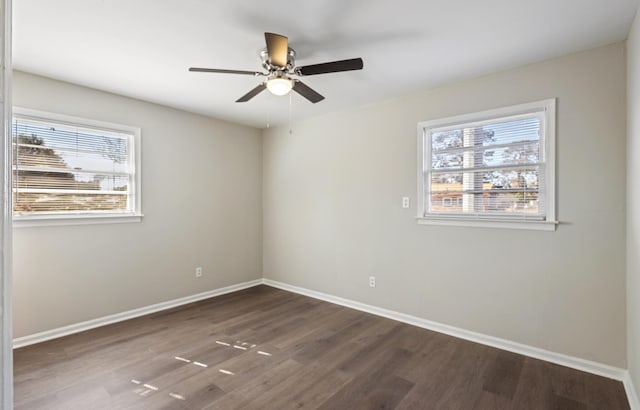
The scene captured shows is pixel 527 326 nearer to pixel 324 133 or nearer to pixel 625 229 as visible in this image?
pixel 625 229

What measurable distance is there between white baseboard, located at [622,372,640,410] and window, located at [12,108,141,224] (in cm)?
462

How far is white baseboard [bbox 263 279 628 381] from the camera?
2424 mm

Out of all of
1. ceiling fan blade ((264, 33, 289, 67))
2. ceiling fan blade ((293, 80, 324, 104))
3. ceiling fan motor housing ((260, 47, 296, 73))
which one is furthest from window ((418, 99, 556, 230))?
ceiling fan blade ((264, 33, 289, 67))

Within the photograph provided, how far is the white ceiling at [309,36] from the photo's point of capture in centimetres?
195

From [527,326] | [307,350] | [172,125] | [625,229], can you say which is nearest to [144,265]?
[172,125]

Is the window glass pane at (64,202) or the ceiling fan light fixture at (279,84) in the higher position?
the ceiling fan light fixture at (279,84)

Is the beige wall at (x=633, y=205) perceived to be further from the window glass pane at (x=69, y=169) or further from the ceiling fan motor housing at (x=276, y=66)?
the window glass pane at (x=69, y=169)

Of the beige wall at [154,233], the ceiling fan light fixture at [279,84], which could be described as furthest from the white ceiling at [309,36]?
the beige wall at [154,233]

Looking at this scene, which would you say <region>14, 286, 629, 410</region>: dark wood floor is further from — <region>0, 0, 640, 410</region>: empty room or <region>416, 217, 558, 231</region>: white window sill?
<region>416, 217, 558, 231</region>: white window sill

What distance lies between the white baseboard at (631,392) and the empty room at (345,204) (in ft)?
0.07

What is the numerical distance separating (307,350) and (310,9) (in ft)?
8.89

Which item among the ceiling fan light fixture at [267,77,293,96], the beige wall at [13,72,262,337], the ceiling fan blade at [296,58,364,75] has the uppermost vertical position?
the ceiling fan blade at [296,58,364,75]

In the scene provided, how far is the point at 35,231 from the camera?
2949 millimetres

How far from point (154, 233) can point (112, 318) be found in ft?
3.33
